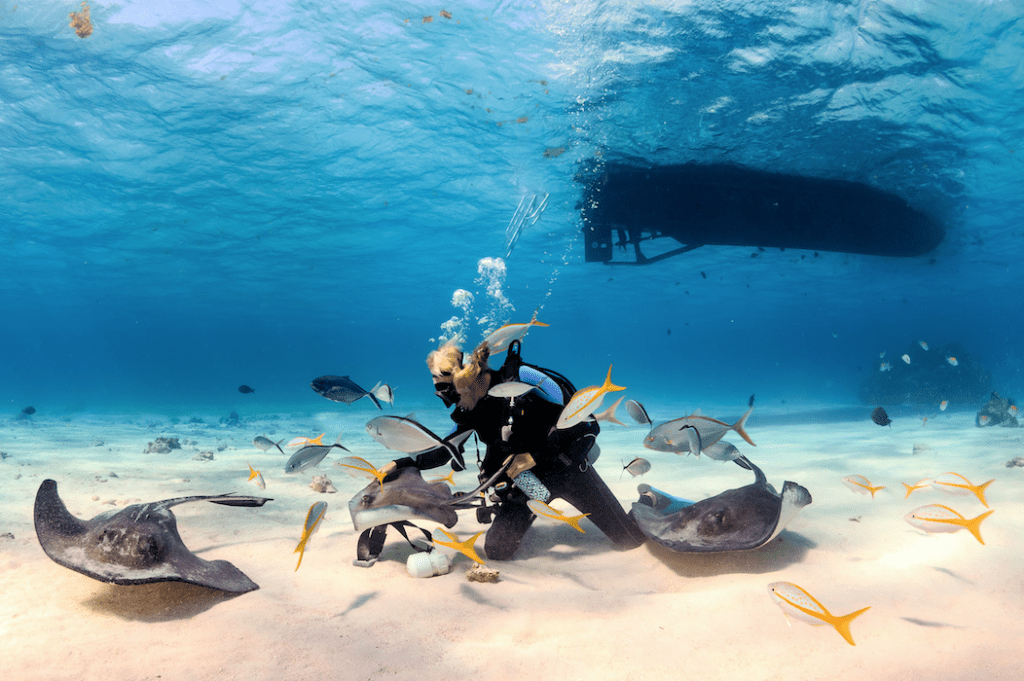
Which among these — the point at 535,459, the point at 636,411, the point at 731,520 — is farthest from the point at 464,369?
the point at 731,520

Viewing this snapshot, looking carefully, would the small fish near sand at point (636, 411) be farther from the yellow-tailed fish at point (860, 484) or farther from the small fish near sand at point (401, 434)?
the yellow-tailed fish at point (860, 484)

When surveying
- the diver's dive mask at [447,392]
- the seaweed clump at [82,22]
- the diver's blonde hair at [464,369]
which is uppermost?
the seaweed clump at [82,22]

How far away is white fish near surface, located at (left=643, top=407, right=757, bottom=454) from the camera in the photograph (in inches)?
161

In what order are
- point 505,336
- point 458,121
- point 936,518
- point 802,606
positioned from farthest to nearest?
point 458,121, point 505,336, point 936,518, point 802,606

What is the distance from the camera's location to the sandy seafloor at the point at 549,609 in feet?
7.75

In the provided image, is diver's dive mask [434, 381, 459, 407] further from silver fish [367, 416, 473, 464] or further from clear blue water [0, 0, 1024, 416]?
clear blue water [0, 0, 1024, 416]

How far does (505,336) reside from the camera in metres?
3.80

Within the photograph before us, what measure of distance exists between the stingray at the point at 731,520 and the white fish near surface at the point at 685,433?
0.50 metres

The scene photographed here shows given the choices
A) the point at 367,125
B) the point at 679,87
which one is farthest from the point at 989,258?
the point at 367,125

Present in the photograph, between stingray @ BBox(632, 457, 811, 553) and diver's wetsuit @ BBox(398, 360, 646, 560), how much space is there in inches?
19.7

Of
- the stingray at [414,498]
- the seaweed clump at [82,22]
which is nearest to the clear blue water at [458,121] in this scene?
the seaweed clump at [82,22]

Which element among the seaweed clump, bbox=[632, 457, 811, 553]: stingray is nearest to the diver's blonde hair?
bbox=[632, 457, 811, 553]: stingray

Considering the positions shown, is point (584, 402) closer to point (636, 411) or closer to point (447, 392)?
point (447, 392)

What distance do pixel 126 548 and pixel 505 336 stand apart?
2.80m
